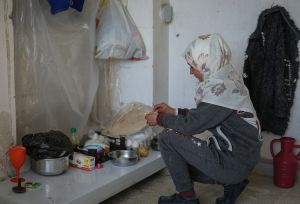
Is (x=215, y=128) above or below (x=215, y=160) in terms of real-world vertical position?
above

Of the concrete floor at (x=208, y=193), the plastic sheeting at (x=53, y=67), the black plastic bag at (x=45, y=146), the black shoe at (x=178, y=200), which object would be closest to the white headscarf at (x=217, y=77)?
the black shoe at (x=178, y=200)

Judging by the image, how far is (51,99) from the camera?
2.17 metres

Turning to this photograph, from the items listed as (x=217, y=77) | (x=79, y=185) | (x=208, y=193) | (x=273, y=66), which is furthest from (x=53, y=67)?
(x=273, y=66)

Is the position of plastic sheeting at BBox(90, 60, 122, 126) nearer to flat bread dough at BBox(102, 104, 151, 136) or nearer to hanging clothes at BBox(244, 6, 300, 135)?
flat bread dough at BBox(102, 104, 151, 136)

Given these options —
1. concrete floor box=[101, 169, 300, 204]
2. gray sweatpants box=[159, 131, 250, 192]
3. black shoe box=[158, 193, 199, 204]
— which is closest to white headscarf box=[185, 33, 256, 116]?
gray sweatpants box=[159, 131, 250, 192]

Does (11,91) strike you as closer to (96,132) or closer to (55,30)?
(55,30)

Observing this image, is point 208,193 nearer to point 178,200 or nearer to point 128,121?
point 178,200

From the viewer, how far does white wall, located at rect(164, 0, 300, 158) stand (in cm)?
225

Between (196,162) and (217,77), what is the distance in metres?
0.39

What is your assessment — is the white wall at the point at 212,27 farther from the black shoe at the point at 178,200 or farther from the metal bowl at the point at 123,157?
the black shoe at the point at 178,200

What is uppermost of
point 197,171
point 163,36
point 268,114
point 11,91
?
point 163,36

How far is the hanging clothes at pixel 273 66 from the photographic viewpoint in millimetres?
2158

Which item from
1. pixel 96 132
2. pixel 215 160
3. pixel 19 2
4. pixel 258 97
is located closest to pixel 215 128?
pixel 215 160

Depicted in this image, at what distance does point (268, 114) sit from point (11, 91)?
1459 millimetres
